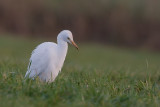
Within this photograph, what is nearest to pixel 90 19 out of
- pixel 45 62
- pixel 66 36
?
pixel 66 36

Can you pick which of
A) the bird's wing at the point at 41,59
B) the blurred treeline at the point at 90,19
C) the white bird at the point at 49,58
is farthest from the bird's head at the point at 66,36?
the blurred treeline at the point at 90,19

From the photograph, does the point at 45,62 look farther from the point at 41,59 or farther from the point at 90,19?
the point at 90,19

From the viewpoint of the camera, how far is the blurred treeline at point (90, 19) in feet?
80.7

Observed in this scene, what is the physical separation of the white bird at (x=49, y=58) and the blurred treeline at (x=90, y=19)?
732 inches

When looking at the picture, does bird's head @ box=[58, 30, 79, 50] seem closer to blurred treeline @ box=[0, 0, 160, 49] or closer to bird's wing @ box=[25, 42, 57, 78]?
bird's wing @ box=[25, 42, 57, 78]

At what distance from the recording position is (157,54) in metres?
23.1

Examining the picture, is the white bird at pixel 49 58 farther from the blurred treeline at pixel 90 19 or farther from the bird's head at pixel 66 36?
the blurred treeline at pixel 90 19

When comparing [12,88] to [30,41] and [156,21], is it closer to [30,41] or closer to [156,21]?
[30,41]

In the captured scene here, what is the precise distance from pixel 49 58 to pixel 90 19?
19.7 metres

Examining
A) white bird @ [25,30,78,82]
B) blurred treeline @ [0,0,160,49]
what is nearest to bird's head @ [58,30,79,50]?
white bird @ [25,30,78,82]

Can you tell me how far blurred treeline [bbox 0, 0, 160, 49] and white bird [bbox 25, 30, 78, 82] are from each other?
1860cm

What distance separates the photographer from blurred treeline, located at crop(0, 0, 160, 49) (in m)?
24.6

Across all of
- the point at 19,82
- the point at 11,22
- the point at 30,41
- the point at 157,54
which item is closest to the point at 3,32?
the point at 11,22

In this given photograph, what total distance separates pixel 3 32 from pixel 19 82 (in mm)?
20111
